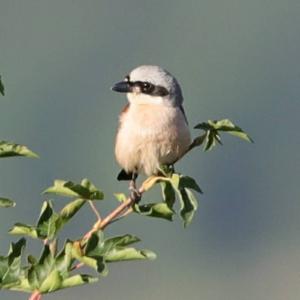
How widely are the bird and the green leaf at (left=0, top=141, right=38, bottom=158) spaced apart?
6.70 ft

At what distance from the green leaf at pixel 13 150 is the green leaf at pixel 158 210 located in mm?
382

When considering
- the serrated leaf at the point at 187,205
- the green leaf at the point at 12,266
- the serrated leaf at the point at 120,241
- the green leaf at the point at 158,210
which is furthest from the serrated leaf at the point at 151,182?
the green leaf at the point at 12,266

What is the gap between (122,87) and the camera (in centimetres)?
685

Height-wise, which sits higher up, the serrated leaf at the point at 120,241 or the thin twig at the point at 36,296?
the serrated leaf at the point at 120,241

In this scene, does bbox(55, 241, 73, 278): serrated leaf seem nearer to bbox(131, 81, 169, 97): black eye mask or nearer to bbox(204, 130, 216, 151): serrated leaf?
bbox(204, 130, 216, 151): serrated leaf

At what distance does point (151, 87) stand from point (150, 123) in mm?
248

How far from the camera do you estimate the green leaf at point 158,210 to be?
460 centimetres

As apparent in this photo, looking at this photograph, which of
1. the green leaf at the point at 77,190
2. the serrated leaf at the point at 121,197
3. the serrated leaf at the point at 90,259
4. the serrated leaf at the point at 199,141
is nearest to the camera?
the serrated leaf at the point at 90,259

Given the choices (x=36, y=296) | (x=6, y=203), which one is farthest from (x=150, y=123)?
(x=36, y=296)

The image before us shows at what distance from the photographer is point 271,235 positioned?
166 m

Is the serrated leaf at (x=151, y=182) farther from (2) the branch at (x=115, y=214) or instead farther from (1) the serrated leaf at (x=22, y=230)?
(1) the serrated leaf at (x=22, y=230)

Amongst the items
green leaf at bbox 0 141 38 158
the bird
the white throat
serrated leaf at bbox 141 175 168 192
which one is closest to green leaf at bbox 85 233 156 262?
green leaf at bbox 0 141 38 158

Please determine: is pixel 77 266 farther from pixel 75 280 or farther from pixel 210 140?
pixel 210 140

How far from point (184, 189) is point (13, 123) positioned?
18195 centimetres
